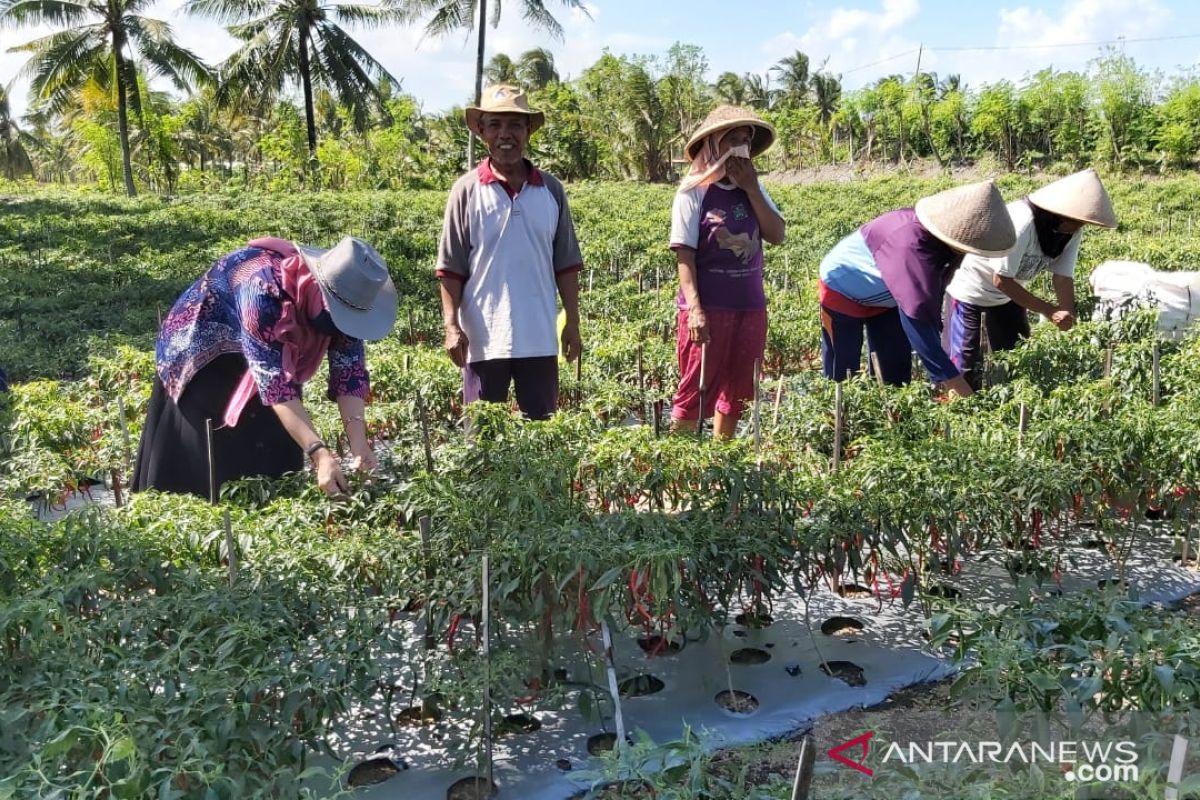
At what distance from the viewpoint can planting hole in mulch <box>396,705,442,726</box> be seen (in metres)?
2.13

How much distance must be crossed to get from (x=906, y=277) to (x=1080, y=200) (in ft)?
2.54

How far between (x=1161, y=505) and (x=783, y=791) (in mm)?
1888

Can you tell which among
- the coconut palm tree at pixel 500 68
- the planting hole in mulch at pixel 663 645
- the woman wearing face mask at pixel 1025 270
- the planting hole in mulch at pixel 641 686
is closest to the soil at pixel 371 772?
the planting hole in mulch at pixel 641 686

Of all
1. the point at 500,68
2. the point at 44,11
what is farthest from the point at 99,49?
the point at 500,68

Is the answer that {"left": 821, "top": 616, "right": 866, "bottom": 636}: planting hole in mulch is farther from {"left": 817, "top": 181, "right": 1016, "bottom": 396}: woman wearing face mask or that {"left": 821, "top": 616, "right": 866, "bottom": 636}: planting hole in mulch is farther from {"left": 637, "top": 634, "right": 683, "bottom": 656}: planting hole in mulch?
{"left": 817, "top": 181, "right": 1016, "bottom": 396}: woman wearing face mask

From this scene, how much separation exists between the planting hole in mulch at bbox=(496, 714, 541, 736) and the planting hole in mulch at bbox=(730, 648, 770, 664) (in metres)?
0.59

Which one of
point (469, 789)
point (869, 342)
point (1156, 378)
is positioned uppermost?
point (869, 342)

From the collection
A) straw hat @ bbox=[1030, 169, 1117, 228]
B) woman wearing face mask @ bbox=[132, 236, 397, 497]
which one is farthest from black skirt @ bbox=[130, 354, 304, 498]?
straw hat @ bbox=[1030, 169, 1117, 228]

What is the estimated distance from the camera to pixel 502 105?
9.32ft

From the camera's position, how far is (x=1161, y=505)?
2758 mm

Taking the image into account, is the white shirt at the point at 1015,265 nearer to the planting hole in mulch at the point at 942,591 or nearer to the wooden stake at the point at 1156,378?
the wooden stake at the point at 1156,378

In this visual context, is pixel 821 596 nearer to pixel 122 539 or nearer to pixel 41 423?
pixel 122 539

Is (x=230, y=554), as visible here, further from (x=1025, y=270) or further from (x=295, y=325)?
(x=1025, y=270)

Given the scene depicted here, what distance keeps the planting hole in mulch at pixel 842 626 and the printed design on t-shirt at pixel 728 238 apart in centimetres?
122
